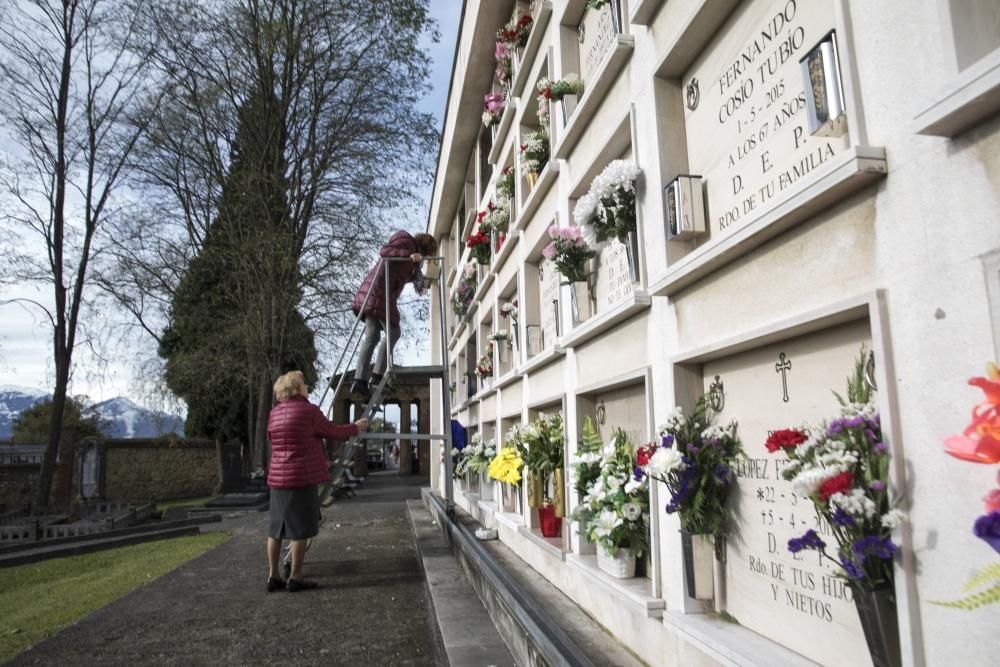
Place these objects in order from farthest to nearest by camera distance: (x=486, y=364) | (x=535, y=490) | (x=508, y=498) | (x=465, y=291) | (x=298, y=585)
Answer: (x=465, y=291) → (x=486, y=364) → (x=508, y=498) → (x=298, y=585) → (x=535, y=490)

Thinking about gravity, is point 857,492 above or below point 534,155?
below

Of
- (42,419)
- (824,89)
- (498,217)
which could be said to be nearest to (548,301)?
(498,217)

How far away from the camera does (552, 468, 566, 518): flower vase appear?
472 cm

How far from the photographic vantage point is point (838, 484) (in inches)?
63.2

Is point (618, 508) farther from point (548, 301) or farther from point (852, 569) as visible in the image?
point (548, 301)

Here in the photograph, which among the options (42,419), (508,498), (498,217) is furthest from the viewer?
(42,419)

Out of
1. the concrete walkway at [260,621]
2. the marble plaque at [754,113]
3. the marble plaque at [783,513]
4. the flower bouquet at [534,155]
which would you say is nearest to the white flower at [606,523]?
the marble plaque at [783,513]

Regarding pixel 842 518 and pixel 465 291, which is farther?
pixel 465 291

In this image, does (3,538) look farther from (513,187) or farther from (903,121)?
(903,121)

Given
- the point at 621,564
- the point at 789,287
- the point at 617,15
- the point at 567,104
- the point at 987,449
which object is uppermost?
the point at 567,104

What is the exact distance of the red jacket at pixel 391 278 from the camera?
7668mm

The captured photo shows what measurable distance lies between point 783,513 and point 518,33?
5.68 m

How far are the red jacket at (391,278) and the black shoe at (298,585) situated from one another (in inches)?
123

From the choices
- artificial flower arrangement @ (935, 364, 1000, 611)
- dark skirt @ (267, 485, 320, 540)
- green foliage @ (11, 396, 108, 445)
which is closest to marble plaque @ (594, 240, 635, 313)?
artificial flower arrangement @ (935, 364, 1000, 611)
